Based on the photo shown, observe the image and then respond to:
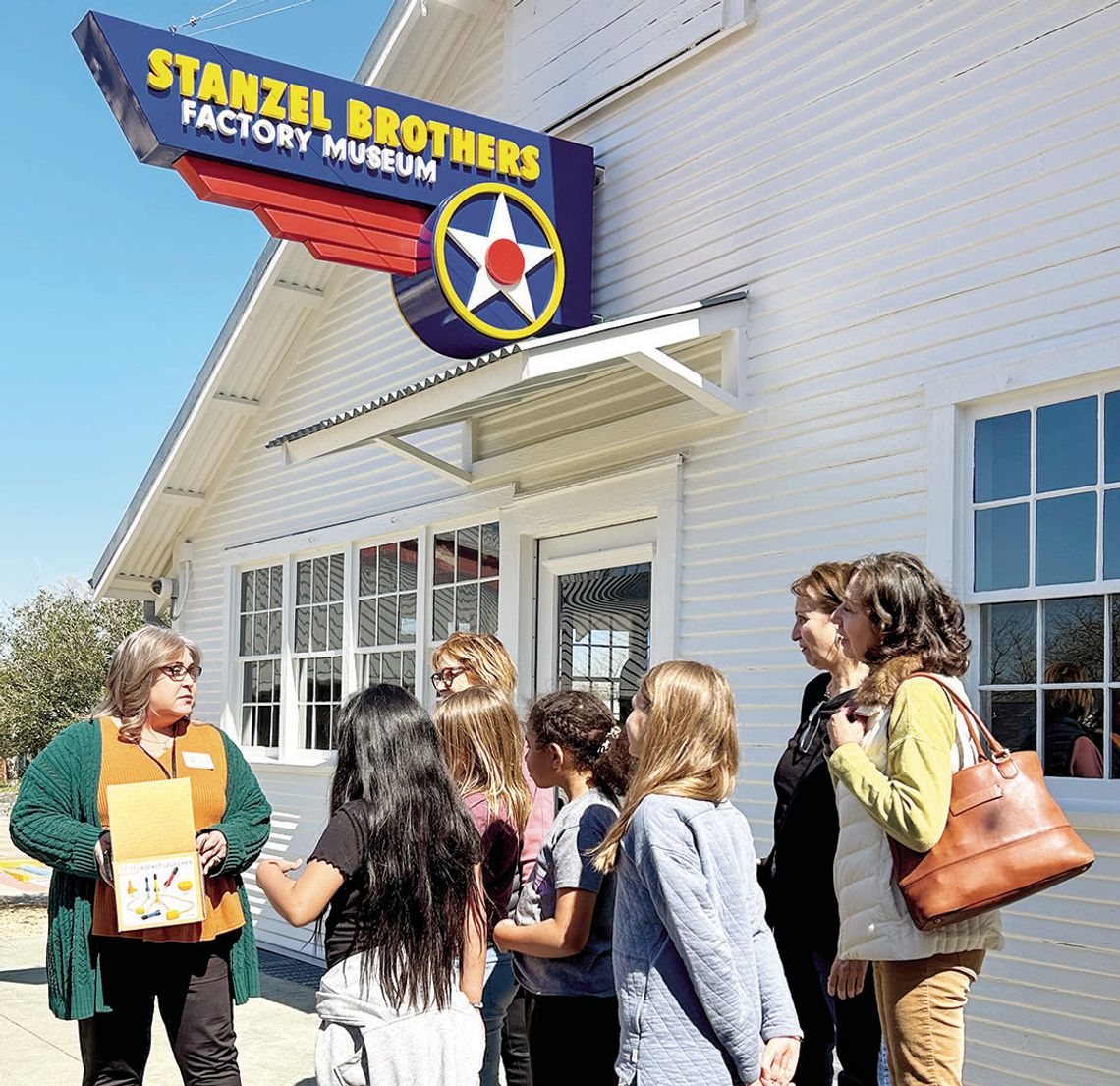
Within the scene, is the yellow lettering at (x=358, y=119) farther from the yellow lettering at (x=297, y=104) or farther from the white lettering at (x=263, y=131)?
the white lettering at (x=263, y=131)

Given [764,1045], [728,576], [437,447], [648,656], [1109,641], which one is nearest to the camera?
[764,1045]

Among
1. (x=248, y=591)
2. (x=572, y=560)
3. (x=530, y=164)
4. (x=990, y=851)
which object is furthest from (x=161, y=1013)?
(x=248, y=591)

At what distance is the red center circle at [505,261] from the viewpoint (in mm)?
7242

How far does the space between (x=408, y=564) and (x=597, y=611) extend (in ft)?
7.24

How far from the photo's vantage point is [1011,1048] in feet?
16.8

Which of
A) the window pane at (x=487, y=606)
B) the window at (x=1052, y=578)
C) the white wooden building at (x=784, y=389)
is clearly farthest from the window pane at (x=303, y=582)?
the window at (x=1052, y=578)

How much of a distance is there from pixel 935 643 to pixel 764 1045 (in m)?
1.09

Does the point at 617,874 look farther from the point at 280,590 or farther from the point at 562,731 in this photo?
the point at 280,590

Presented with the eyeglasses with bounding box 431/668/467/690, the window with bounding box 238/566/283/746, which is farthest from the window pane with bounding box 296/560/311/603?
the eyeglasses with bounding box 431/668/467/690

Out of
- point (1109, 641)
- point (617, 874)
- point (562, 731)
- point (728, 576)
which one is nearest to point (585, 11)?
point (728, 576)

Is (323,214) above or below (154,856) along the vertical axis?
above

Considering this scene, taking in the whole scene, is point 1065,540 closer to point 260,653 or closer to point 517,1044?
point 517,1044

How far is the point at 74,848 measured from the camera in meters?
3.98

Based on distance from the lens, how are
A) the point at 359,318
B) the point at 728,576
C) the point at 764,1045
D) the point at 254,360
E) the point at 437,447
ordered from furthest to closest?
the point at 254,360 → the point at 359,318 → the point at 437,447 → the point at 728,576 → the point at 764,1045
